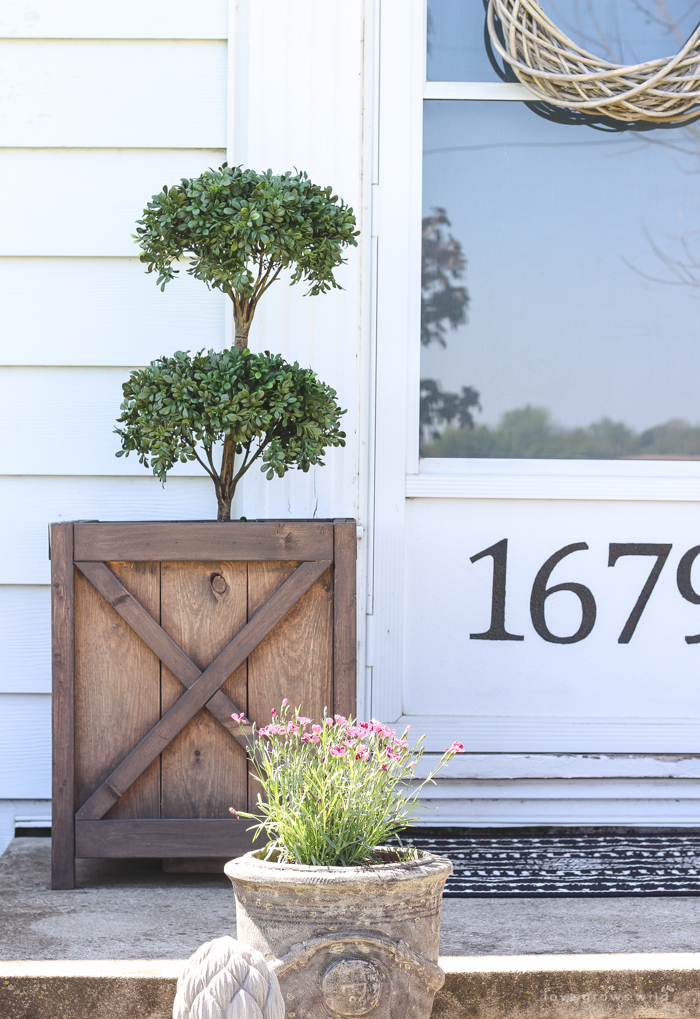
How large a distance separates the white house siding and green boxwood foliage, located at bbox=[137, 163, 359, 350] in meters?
0.43

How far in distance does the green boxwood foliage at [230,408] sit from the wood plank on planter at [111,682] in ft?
1.01

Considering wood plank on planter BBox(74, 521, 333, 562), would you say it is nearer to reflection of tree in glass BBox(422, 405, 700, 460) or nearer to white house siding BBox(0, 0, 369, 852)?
white house siding BBox(0, 0, 369, 852)

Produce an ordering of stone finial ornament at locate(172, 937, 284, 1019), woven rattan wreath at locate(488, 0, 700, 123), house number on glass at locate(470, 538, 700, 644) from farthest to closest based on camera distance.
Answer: house number on glass at locate(470, 538, 700, 644), woven rattan wreath at locate(488, 0, 700, 123), stone finial ornament at locate(172, 937, 284, 1019)

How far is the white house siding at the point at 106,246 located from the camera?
2.76 m

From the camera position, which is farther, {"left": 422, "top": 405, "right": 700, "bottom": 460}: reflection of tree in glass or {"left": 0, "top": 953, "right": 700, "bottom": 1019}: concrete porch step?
{"left": 422, "top": 405, "right": 700, "bottom": 460}: reflection of tree in glass

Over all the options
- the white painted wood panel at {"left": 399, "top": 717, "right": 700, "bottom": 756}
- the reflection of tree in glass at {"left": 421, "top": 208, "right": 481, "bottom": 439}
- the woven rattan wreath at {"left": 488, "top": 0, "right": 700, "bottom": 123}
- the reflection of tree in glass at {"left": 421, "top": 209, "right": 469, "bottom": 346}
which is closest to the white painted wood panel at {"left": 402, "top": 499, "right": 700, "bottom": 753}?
the white painted wood panel at {"left": 399, "top": 717, "right": 700, "bottom": 756}

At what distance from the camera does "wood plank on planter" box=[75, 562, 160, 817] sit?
2260 millimetres

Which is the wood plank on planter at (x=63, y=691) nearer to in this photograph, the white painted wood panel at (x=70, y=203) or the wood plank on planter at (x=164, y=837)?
the wood plank on planter at (x=164, y=837)

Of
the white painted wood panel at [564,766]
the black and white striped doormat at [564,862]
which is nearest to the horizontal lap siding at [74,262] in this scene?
the white painted wood panel at [564,766]

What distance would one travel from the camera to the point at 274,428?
2.31 meters

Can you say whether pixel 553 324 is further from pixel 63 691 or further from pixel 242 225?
pixel 63 691

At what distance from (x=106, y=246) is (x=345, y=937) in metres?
2.00

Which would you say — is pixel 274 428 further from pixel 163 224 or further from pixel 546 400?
pixel 546 400

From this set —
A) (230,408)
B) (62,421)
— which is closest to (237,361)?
(230,408)
